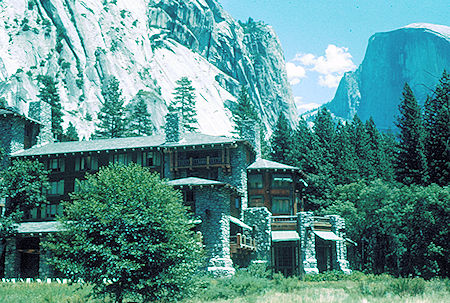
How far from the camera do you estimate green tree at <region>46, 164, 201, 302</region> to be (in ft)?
80.6

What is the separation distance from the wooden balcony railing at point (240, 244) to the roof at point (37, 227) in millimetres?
14633

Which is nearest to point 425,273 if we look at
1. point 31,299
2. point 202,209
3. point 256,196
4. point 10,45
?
point 256,196

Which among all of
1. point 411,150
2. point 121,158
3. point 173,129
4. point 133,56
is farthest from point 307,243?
point 133,56

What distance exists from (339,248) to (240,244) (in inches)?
397

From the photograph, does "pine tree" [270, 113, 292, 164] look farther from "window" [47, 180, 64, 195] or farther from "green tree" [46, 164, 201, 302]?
"green tree" [46, 164, 201, 302]

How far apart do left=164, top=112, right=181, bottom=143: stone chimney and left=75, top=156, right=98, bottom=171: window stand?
7639mm

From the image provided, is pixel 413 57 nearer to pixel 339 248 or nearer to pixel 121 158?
pixel 339 248

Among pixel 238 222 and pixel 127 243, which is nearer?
pixel 127 243

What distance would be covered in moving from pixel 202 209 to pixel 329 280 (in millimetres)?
11659

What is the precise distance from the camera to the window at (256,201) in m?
49.3

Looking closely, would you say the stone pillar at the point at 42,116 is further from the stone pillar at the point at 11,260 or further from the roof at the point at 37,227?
the stone pillar at the point at 11,260

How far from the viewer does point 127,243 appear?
2488 cm

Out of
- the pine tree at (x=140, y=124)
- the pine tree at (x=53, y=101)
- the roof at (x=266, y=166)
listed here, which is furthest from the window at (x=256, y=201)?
the pine tree at (x=53, y=101)

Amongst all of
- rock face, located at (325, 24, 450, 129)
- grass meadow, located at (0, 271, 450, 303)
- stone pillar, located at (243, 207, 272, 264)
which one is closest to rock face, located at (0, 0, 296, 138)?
rock face, located at (325, 24, 450, 129)
